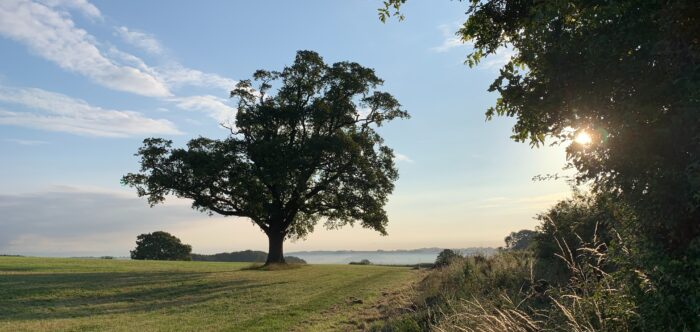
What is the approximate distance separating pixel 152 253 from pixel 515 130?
65851 millimetres

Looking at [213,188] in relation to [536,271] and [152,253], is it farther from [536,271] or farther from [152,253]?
[152,253]

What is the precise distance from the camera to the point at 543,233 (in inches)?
636

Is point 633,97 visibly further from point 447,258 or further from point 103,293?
point 447,258

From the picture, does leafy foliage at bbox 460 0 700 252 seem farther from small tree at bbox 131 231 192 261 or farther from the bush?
small tree at bbox 131 231 192 261

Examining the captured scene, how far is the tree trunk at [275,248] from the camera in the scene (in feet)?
127

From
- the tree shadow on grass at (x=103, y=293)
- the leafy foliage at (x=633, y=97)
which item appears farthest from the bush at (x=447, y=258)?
the leafy foliage at (x=633, y=97)

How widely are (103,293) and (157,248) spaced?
5026cm

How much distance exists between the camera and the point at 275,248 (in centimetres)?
3888

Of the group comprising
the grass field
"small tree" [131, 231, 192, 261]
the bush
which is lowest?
the grass field

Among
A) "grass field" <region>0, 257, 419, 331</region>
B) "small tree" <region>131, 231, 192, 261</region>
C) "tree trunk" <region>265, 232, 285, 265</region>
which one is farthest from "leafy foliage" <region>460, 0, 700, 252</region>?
"small tree" <region>131, 231, 192, 261</region>

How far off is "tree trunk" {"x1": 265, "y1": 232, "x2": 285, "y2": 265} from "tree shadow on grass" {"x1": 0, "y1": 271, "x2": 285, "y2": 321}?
12188 millimetres

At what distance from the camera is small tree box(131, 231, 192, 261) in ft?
215

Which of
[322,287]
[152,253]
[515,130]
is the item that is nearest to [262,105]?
[322,287]

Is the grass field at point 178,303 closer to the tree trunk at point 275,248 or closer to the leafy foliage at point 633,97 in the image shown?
the leafy foliage at point 633,97
